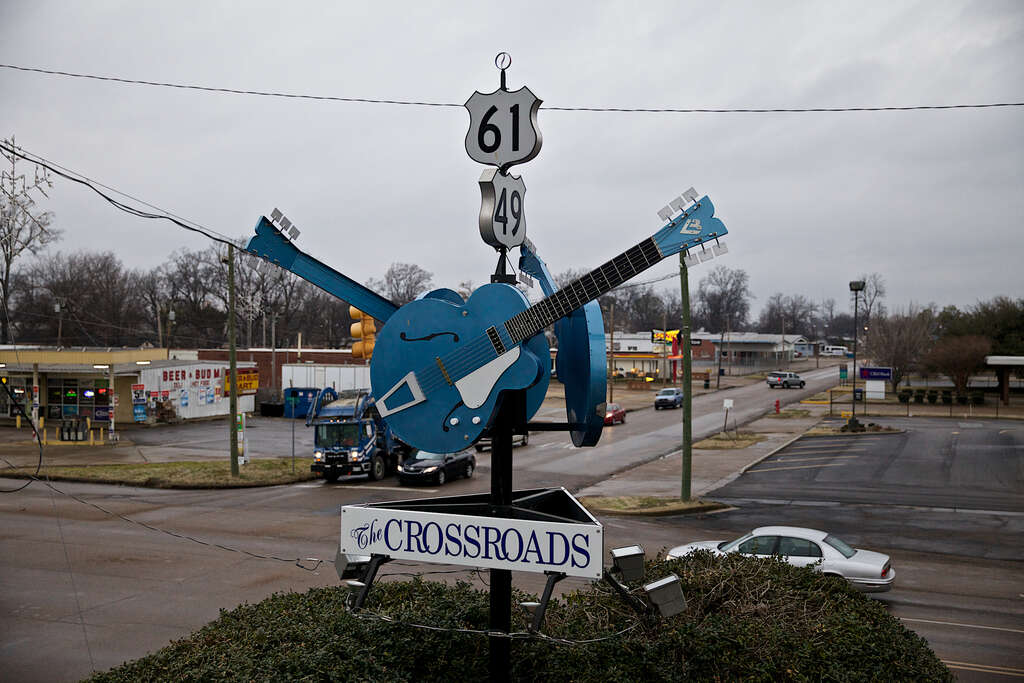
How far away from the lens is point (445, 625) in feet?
20.8

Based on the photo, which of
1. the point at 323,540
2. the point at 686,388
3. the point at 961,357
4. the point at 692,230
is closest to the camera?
the point at 692,230

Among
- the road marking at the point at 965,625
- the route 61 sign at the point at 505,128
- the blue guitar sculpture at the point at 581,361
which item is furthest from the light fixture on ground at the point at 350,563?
the road marking at the point at 965,625

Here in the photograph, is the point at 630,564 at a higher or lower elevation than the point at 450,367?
lower

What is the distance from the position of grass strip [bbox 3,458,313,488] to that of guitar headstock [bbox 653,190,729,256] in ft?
73.8

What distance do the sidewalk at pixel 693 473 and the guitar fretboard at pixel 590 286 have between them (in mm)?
18371

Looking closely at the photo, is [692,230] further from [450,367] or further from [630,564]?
[630,564]

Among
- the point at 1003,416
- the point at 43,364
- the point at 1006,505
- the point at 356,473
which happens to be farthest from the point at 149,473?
the point at 1003,416

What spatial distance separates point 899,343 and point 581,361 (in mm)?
62993

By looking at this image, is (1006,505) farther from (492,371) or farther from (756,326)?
(756,326)

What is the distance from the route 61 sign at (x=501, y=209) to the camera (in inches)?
228

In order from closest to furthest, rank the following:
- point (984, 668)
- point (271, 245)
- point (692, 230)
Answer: point (692, 230)
point (271, 245)
point (984, 668)

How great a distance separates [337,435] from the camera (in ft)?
86.1

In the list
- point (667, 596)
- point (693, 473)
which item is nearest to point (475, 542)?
point (667, 596)

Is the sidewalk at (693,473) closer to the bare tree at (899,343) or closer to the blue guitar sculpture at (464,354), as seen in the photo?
the blue guitar sculpture at (464,354)
